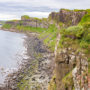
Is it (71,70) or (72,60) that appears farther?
(71,70)

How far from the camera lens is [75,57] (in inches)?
847

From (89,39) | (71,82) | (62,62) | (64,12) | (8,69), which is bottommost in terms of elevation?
(8,69)

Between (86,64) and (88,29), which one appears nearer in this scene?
(86,64)

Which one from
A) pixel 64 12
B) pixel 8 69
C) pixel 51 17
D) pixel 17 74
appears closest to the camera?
pixel 17 74

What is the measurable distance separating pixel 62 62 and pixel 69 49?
2629mm

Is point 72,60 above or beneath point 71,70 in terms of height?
above

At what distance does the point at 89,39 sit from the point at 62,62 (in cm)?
604

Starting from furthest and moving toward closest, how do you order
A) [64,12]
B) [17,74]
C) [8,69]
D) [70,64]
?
[64,12]
[8,69]
[17,74]
[70,64]

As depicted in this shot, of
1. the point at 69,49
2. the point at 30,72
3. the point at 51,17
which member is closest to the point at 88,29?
the point at 69,49

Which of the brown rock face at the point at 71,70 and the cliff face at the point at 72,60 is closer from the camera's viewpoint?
the brown rock face at the point at 71,70

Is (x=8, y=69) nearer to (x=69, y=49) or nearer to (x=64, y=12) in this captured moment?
(x=69, y=49)

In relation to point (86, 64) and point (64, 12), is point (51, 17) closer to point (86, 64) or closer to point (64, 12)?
point (64, 12)

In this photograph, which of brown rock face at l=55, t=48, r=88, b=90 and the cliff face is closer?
brown rock face at l=55, t=48, r=88, b=90

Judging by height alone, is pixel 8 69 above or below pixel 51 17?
below
